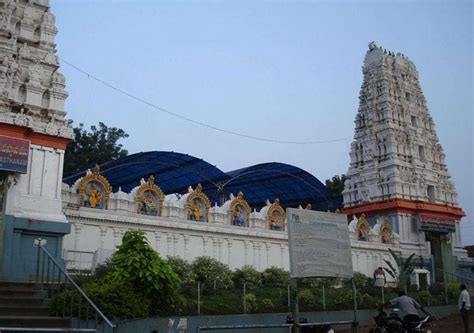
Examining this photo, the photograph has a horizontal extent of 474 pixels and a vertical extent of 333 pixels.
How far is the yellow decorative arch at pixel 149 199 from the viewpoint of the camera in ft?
80.1

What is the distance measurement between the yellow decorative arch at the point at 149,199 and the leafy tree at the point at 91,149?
29.4 m

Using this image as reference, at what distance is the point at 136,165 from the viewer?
126 feet

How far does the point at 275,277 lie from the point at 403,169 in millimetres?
16510

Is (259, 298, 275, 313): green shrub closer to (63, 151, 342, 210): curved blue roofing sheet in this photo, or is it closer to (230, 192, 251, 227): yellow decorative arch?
(230, 192, 251, 227): yellow decorative arch

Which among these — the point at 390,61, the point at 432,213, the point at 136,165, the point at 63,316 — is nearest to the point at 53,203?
the point at 63,316

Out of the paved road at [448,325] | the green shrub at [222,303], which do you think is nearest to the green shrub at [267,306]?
the green shrub at [222,303]

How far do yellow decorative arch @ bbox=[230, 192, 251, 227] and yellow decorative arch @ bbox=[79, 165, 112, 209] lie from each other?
22.9ft

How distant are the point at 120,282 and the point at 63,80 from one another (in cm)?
1034

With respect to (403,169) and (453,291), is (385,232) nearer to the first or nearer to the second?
(403,169)

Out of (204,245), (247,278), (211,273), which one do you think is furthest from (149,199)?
(247,278)

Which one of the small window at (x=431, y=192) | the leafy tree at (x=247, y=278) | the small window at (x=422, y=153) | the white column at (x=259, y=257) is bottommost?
the leafy tree at (x=247, y=278)

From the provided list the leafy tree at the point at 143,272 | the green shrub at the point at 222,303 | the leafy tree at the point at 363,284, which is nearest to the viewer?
the leafy tree at the point at 143,272

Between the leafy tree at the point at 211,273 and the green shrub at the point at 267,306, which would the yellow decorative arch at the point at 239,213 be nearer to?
the leafy tree at the point at 211,273

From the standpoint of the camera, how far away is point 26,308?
44.8 feet
